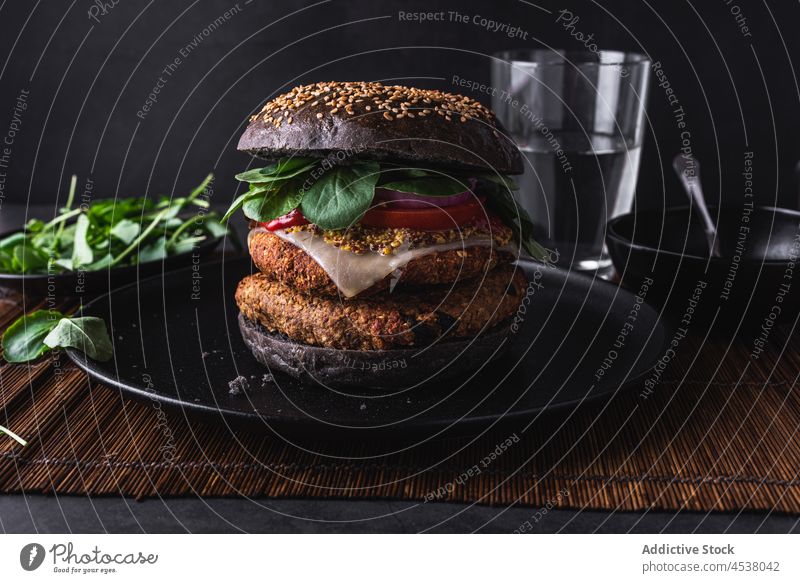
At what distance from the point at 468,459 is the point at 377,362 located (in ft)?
1.39

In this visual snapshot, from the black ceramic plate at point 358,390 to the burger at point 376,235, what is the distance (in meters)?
0.10

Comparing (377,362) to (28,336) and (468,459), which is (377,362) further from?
(28,336)

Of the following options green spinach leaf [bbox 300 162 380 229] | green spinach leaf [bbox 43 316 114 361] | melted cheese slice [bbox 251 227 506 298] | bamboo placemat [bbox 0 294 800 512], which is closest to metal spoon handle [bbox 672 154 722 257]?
bamboo placemat [bbox 0 294 800 512]

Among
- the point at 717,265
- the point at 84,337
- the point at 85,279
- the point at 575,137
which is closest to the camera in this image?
the point at 84,337

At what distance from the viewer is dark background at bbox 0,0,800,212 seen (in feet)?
16.1

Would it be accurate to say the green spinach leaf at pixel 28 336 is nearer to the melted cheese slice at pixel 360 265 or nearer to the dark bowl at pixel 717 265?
the melted cheese slice at pixel 360 265

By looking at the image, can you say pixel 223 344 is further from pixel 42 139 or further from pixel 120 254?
pixel 42 139

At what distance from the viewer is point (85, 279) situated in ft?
11.8

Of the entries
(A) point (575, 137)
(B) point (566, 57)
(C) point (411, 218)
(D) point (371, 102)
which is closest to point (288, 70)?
(B) point (566, 57)

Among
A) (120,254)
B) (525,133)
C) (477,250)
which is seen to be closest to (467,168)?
(477,250)

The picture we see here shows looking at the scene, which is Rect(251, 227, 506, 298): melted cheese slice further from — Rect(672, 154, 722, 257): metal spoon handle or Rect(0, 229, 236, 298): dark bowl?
Rect(672, 154, 722, 257): metal spoon handle

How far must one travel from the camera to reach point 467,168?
8.43 ft

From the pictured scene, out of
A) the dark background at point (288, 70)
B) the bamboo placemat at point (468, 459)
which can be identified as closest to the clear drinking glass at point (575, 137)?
the dark background at point (288, 70)

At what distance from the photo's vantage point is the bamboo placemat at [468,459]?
2.11 meters
